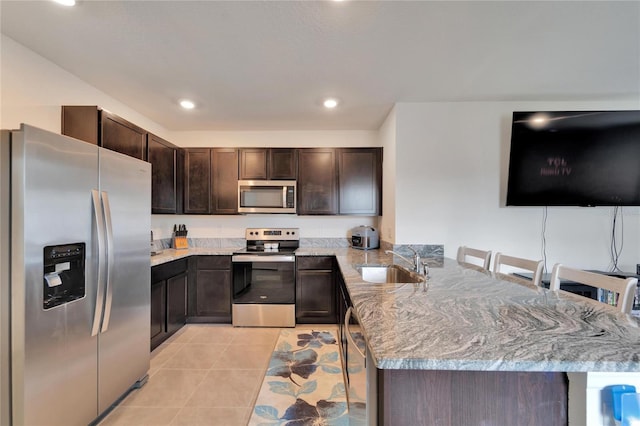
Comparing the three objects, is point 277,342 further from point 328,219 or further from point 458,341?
point 458,341

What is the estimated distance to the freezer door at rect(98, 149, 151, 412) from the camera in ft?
5.52

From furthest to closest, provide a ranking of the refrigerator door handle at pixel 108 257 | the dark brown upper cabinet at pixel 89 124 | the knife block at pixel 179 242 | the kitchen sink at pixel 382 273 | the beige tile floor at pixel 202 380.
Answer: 1. the knife block at pixel 179 242
2. the kitchen sink at pixel 382 273
3. the dark brown upper cabinet at pixel 89 124
4. the beige tile floor at pixel 202 380
5. the refrigerator door handle at pixel 108 257

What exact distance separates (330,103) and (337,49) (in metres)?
0.90

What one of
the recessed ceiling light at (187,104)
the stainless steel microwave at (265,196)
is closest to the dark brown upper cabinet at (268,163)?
the stainless steel microwave at (265,196)

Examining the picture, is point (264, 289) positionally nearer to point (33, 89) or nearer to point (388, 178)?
point (388, 178)

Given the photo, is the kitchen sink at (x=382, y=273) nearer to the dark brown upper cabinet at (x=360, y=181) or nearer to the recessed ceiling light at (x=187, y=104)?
the dark brown upper cabinet at (x=360, y=181)

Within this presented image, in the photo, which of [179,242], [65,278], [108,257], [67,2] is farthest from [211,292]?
[67,2]

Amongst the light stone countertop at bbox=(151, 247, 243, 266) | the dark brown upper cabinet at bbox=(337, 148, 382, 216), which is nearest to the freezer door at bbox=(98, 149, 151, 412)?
the light stone countertop at bbox=(151, 247, 243, 266)

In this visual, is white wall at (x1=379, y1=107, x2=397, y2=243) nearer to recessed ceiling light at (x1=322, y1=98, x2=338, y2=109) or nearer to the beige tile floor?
recessed ceiling light at (x1=322, y1=98, x2=338, y2=109)

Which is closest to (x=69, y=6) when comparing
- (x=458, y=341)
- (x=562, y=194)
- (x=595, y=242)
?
(x=458, y=341)

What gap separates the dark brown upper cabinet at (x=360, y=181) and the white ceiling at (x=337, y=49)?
0.74m

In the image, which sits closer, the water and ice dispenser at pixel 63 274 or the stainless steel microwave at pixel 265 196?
the water and ice dispenser at pixel 63 274

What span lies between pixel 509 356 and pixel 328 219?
Result: 10.1 feet

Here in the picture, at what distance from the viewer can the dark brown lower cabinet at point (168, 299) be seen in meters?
2.57
